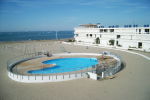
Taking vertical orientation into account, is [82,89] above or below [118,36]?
below

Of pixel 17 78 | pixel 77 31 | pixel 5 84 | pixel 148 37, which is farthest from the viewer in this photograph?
pixel 77 31

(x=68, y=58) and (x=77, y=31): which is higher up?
(x=77, y=31)

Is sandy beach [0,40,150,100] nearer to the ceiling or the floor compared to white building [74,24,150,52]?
nearer to the floor

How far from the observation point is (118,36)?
4238cm

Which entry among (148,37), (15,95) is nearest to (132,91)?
(15,95)

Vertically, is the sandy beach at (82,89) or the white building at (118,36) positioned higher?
the white building at (118,36)

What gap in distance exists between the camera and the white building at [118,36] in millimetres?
35688

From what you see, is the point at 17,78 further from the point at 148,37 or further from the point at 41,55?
the point at 148,37

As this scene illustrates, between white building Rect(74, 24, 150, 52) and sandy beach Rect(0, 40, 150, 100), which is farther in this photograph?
white building Rect(74, 24, 150, 52)

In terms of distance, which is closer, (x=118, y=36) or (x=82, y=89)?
(x=82, y=89)

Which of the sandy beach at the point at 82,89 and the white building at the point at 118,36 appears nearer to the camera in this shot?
the sandy beach at the point at 82,89

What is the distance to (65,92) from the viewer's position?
13359mm

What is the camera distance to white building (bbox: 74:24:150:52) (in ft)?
117

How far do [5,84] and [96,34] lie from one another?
37.0 metres
